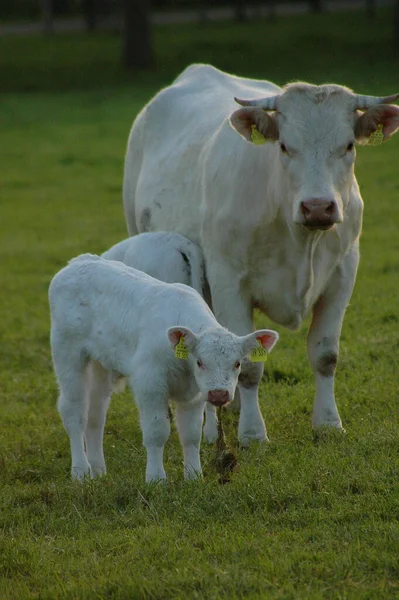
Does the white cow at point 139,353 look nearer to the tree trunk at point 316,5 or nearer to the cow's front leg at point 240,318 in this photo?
the cow's front leg at point 240,318

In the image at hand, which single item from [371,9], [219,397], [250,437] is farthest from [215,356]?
[371,9]

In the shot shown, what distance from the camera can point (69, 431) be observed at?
6613 millimetres

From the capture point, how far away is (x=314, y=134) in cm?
674

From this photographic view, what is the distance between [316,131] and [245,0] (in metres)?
41.1

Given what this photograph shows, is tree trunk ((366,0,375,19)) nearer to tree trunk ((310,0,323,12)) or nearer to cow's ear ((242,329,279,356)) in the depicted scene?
tree trunk ((310,0,323,12))

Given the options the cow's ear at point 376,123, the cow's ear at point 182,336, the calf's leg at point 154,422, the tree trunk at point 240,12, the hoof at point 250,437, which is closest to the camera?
the cow's ear at point 182,336

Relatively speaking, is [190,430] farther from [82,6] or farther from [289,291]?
[82,6]

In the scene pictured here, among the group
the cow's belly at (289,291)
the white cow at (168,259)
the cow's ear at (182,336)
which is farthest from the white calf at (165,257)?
the cow's ear at (182,336)

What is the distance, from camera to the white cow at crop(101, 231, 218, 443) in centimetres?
755

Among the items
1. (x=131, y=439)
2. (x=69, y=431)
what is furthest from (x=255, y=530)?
(x=131, y=439)

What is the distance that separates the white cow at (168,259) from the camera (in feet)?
24.8

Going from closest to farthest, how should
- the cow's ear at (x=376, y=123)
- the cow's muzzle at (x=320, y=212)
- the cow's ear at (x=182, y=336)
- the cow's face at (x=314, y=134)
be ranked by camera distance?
the cow's ear at (x=182, y=336) < the cow's muzzle at (x=320, y=212) < the cow's face at (x=314, y=134) < the cow's ear at (x=376, y=123)

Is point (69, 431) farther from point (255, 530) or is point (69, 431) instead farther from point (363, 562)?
point (363, 562)

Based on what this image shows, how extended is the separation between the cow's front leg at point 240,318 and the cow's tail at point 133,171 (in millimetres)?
2609
